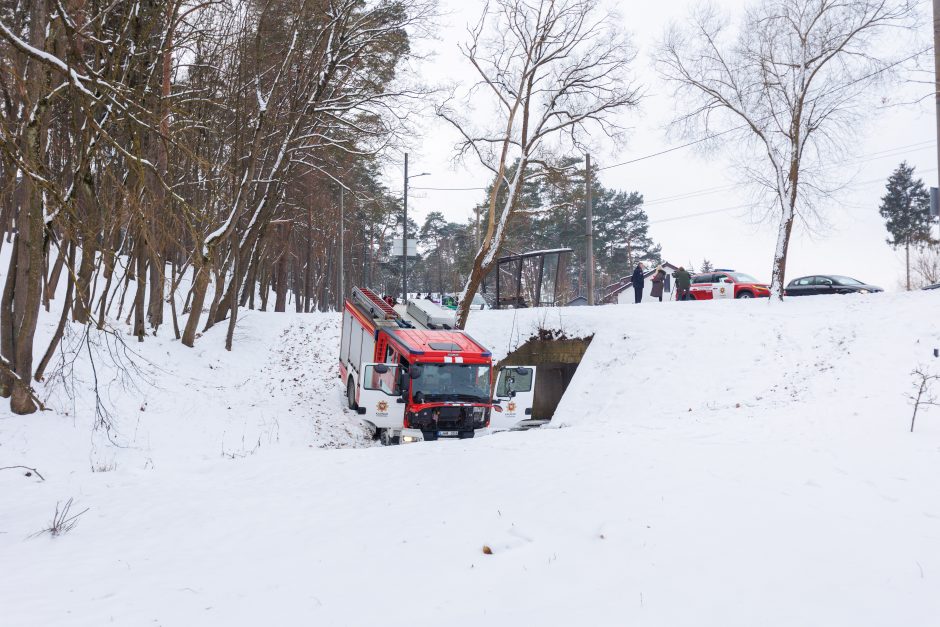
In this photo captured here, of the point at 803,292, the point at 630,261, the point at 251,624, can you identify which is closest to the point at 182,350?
the point at 251,624

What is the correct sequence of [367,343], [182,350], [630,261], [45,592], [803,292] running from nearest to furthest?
[45,592] → [367,343] → [182,350] → [803,292] → [630,261]

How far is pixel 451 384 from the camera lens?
12570 millimetres

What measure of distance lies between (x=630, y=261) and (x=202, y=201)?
164 feet

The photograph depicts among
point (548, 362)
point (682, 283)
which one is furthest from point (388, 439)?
point (682, 283)

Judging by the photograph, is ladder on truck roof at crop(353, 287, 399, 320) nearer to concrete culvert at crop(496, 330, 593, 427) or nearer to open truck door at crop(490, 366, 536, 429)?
open truck door at crop(490, 366, 536, 429)

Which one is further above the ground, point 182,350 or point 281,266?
point 281,266

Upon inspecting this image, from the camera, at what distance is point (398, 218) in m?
53.0

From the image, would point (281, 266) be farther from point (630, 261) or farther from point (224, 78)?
point (630, 261)

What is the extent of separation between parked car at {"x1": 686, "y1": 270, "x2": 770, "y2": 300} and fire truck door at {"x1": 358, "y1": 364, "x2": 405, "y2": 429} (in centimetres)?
1620

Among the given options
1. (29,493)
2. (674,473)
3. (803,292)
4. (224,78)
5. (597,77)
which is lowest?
(29,493)

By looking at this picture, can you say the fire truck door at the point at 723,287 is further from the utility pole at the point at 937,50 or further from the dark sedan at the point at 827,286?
the utility pole at the point at 937,50

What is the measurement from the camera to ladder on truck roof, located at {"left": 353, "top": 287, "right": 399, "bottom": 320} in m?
15.4

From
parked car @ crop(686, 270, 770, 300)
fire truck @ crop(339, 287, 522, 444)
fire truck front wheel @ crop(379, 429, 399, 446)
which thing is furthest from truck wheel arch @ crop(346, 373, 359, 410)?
parked car @ crop(686, 270, 770, 300)

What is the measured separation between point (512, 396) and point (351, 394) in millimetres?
6129
